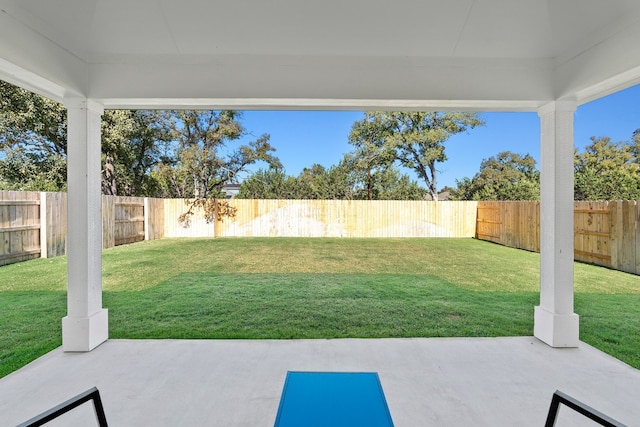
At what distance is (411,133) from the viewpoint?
52.8 feet

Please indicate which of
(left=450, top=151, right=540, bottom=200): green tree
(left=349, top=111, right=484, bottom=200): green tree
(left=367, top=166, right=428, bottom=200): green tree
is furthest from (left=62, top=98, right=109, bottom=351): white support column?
(left=450, top=151, right=540, bottom=200): green tree

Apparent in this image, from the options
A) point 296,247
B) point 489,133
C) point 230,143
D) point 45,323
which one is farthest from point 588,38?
point 489,133

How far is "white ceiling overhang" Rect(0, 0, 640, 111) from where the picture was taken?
229cm

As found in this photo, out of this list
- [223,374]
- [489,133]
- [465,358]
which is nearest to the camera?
[223,374]

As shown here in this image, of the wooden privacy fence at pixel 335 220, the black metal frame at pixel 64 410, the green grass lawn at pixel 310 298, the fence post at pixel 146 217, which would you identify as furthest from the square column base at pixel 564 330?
the fence post at pixel 146 217

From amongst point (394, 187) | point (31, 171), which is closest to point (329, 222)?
point (394, 187)

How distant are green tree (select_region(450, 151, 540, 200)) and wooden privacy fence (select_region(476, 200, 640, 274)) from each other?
31.8 feet

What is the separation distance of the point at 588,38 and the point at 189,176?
13092 mm

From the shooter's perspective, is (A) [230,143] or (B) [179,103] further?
(A) [230,143]

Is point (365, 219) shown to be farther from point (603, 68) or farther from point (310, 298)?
point (603, 68)

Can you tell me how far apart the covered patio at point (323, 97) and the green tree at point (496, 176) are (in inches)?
685

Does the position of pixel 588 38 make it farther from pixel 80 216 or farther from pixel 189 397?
pixel 80 216

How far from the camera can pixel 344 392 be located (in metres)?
1.51

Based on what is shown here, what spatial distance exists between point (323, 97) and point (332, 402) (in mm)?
2317
